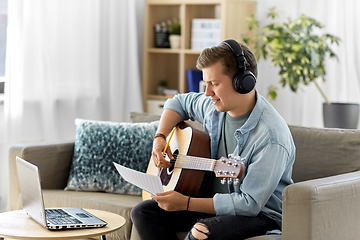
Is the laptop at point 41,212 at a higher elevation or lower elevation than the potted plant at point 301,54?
lower

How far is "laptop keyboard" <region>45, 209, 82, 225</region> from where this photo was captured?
1.60m

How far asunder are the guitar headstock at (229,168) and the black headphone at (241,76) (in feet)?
0.82

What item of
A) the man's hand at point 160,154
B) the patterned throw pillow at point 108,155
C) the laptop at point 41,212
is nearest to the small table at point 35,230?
the laptop at point 41,212

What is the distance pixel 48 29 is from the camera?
3.13 m

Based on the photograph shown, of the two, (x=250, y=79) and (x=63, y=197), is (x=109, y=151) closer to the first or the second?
(x=63, y=197)

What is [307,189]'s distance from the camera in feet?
4.80

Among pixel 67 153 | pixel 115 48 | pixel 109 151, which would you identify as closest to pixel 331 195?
pixel 109 151

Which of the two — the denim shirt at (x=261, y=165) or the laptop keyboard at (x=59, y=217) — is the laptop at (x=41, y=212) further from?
the denim shirt at (x=261, y=165)

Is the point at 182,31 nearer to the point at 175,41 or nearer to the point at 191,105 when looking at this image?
the point at 175,41

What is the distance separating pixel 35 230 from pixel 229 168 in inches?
25.7

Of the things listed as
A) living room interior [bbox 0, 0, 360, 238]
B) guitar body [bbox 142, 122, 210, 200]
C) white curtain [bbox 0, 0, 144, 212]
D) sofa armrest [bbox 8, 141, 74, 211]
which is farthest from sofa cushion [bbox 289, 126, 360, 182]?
white curtain [bbox 0, 0, 144, 212]

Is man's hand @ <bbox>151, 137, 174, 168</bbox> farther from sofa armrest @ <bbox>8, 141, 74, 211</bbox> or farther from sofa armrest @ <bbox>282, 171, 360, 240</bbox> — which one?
sofa armrest @ <bbox>8, 141, 74, 211</bbox>

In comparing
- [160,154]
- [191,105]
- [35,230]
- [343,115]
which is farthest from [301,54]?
[35,230]

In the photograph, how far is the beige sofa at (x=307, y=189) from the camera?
148cm
